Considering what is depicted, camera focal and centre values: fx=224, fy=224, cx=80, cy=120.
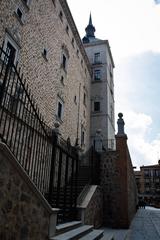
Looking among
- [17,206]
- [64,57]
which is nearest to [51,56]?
[64,57]

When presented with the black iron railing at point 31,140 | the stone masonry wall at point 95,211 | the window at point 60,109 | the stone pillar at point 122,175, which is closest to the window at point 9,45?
the black iron railing at point 31,140

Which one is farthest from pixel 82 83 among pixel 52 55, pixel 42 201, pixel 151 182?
pixel 151 182

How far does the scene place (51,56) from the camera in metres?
15.5

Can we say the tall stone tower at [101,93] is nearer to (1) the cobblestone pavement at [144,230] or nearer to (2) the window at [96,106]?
(2) the window at [96,106]

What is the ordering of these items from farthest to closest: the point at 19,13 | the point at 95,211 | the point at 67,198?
1. the point at 19,13
2. the point at 95,211
3. the point at 67,198

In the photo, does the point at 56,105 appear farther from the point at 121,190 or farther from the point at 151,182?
the point at 151,182

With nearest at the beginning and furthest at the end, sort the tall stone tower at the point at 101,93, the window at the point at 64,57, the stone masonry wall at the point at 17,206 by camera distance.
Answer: the stone masonry wall at the point at 17,206 < the window at the point at 64,57 < the tall stone tower at the point at 101,93

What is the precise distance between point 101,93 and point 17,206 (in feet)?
80.5

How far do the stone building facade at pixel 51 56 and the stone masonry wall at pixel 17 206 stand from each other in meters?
5.22

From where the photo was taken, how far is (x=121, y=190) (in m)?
11.8

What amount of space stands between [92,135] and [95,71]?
28.9 ft

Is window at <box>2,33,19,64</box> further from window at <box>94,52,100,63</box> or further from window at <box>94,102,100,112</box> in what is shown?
window at <box>94,52,100,63</box>

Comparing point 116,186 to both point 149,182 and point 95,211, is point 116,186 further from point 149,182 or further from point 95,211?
point 149,182

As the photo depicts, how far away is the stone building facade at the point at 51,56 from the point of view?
37.2 feet
